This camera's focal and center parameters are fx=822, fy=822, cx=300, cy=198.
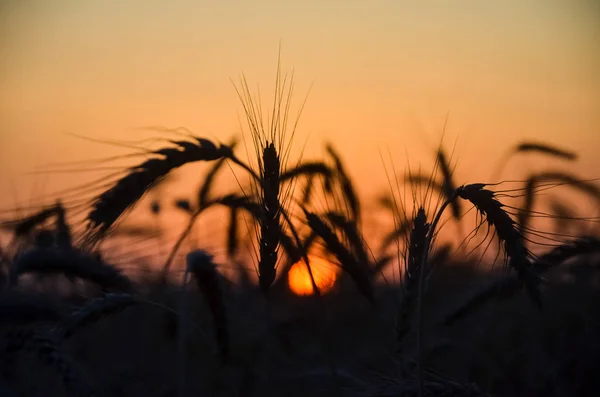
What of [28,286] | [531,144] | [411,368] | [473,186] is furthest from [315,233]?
[531,144]

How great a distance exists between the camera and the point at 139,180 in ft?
10.3

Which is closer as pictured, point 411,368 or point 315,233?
point 315,233

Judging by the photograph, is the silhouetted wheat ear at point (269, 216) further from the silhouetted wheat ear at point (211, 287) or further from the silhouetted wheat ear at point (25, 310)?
the silhouetted wheat ear at point (25, 310)

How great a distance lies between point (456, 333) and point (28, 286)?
2917 millimetres

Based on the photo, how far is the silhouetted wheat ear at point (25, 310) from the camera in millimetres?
3613

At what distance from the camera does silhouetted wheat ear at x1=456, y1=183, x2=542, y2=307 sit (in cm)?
328

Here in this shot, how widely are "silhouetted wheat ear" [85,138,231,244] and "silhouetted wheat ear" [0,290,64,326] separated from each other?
2.33ft

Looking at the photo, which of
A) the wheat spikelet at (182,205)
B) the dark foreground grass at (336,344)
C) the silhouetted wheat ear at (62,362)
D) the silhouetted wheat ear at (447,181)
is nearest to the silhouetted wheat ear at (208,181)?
the dark foreground grass at (336,344)

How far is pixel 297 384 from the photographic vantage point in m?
4.67

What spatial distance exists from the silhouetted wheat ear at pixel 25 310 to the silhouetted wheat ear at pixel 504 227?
6.00 ft

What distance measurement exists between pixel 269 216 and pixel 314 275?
83cm

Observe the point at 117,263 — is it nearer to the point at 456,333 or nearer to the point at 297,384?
the point at 297,384

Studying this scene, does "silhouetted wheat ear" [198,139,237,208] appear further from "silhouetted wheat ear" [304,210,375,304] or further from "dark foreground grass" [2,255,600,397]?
"silhouetted wheat ear" [304,210,375,304]

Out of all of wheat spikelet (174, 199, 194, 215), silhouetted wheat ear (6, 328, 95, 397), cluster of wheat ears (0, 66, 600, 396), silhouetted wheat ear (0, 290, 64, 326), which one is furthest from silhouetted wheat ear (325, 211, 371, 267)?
wheat spikelet (174, 199, 194, 215)
